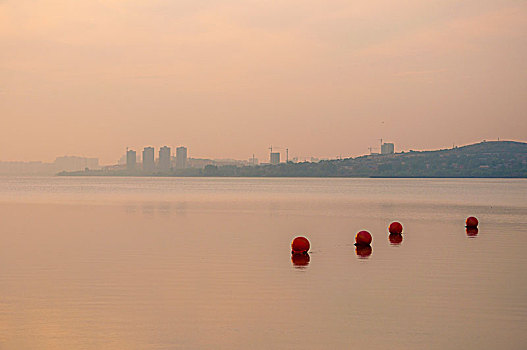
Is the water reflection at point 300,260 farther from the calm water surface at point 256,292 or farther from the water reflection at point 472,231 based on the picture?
the water reflection at point 472,231

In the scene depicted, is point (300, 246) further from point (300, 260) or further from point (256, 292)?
point (256, 292)

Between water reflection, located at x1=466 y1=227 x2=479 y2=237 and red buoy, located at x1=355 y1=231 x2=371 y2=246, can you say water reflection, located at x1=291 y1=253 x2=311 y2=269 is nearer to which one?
red buoy, located at x1=355 y1=231 x2=371 y2=246

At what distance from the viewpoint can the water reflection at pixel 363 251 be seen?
2232cm

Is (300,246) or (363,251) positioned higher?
(300,246)

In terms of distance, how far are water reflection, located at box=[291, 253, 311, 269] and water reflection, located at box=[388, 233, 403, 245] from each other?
6017 mm

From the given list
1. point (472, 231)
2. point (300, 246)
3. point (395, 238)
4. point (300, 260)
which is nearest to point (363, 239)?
point (300, 246)

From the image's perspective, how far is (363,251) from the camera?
23719 mm

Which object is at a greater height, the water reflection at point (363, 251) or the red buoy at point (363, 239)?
the red buoy at point (363, 239)

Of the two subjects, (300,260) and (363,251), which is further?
(363,251)

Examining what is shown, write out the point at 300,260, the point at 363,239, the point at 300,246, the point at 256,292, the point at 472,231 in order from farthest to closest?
the point at 472,231
the point at 363,239
the point at 300,246
the point at 300,260
the point at 256,292

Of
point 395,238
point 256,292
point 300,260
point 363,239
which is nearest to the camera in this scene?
point 256,292

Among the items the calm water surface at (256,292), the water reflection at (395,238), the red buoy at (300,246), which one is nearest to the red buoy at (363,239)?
the calm water surface at (256,292)

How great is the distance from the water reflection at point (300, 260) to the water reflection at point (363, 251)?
68.8 inches

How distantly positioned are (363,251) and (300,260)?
140 inches
